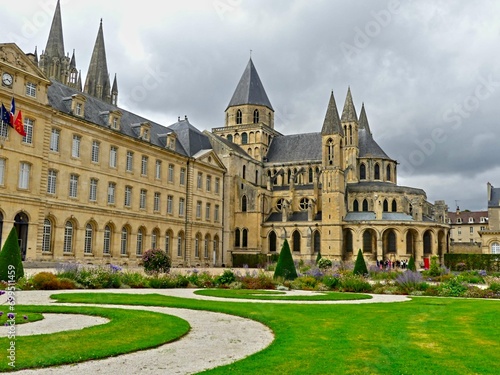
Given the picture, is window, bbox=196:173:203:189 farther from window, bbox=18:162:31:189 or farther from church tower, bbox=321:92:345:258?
window, bbox=18:162:31:189

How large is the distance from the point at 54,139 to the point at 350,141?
3934 centimetres

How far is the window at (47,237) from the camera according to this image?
102ft

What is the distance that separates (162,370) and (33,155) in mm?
27041

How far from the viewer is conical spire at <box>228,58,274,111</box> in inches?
2625

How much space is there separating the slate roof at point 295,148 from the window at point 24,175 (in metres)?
38.1

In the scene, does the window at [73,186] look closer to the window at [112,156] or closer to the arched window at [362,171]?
the window at [112,156]

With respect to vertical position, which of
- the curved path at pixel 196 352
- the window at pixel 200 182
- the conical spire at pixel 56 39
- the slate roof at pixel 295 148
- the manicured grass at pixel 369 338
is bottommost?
the curved path at pixel 196 352

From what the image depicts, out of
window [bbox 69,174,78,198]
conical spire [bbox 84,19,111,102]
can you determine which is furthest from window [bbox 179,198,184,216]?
conical spire [bbox 84,19,111,102]

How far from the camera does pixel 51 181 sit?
31.9 m

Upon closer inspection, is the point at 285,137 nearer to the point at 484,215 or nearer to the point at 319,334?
the point at 484,215

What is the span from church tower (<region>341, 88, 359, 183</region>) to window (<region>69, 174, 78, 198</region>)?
35.7 metres

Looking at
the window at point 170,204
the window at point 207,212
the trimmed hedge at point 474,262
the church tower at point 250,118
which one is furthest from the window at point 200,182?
the trimmed hedge at point 474,262

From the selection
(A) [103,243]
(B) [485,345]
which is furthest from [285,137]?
(B) [485,345]

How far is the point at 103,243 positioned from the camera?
118 feet
